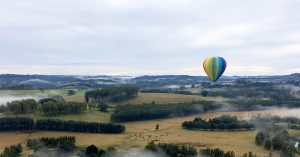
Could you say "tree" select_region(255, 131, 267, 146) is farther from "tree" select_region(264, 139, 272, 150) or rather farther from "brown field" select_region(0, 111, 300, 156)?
"tree" select_region(264, 139, 272, 150)

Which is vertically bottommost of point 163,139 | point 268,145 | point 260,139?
point 163,139

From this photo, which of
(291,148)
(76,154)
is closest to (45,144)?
(76,154)

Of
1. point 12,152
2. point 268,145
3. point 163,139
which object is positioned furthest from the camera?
point 163,139

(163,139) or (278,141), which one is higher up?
(278,141)

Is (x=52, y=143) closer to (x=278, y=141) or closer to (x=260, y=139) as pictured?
(x=260, y=139)

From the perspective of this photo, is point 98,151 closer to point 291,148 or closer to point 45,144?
point 45,144

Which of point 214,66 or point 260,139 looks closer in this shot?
point 260,139

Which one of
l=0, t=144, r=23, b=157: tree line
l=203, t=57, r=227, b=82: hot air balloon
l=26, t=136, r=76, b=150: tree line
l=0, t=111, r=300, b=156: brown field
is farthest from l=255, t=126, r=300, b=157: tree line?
l=0, t=144, r=23, b=157: tree line

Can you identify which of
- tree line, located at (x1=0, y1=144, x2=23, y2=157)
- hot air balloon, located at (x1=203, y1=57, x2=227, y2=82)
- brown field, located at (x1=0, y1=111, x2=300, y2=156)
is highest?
hot air balloon, located at (x1=203, y1=57, x2=227, y2=82)

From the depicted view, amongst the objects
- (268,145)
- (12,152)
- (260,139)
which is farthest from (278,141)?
(12,152)
